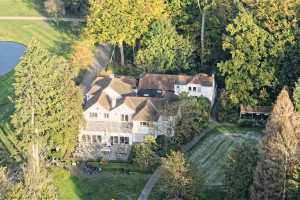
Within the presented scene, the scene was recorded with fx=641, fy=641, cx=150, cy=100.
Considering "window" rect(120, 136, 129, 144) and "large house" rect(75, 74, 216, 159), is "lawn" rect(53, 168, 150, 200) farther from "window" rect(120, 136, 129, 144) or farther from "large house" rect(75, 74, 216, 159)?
"window" rect(120, 136, 129, 144)

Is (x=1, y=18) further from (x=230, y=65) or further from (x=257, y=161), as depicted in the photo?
(x=257, y=161)

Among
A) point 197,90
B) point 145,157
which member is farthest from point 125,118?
point 197,90

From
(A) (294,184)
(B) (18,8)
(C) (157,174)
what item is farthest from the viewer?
(B) (18,8)

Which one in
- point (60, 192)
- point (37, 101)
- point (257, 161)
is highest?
point (37, 101)

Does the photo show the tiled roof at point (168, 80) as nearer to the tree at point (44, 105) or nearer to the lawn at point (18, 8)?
the tree at point (44, 105)

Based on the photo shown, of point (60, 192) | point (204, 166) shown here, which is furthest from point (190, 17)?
point (60, 192)

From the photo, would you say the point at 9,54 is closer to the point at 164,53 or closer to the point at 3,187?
the point at 164,53
